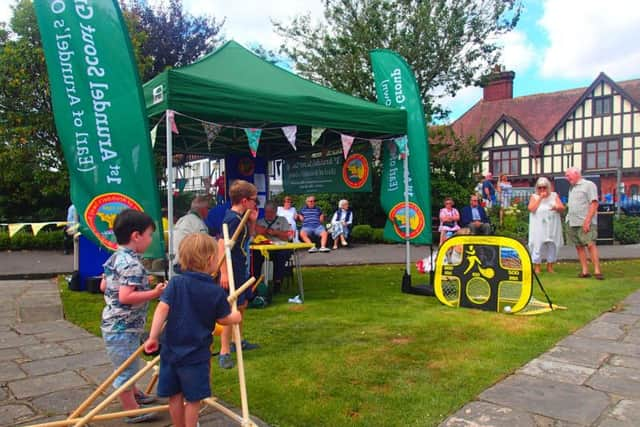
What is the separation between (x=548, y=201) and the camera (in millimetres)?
9102

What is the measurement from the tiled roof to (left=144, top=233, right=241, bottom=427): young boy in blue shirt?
34.3m

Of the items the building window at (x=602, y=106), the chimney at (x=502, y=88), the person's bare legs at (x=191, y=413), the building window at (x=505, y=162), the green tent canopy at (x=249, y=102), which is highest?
the chimney at (x=502, y=88)

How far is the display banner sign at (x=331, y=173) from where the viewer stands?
834 cm

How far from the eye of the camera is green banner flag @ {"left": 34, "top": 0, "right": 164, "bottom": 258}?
14.3ft

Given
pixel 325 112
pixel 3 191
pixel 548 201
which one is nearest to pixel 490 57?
pixel 548 201

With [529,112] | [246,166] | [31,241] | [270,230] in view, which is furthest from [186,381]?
[529,112]

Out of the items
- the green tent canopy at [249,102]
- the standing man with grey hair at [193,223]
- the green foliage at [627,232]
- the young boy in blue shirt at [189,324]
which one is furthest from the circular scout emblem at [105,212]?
the green foliage at [627,232]

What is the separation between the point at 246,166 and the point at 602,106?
3068 centimetres

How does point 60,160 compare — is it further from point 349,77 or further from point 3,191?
point 349,77

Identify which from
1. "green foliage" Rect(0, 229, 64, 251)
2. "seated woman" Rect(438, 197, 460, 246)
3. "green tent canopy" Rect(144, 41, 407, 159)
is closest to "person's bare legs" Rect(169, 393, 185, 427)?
"green tent canopy" Rect(144, 41, 407, 159)

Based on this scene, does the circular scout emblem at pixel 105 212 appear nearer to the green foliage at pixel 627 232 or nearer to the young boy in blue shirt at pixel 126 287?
the young boy in blue shirt at pixel 126 287

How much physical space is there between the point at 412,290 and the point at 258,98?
3602 mm

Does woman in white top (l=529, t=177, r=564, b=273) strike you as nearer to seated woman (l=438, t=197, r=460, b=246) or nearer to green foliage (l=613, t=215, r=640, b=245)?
seated woman (l=438, t=197, r=460, b=246)

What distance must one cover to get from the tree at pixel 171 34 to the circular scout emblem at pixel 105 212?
18.9 meters
